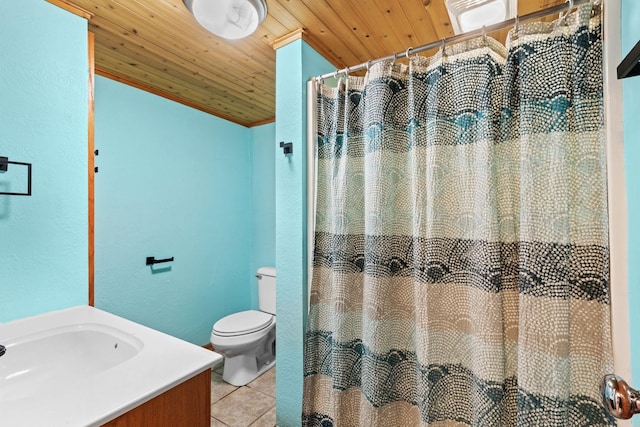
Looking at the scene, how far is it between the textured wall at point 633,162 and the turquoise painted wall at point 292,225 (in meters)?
1.21

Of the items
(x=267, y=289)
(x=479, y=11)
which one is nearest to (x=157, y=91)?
(x=267, y=289)

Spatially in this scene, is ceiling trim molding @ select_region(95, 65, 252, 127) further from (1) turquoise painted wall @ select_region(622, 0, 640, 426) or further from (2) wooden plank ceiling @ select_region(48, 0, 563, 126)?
(1) turquoise painted wall @ select_region(622, 0, 640, 426)

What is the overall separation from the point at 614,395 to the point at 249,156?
9.41 ft

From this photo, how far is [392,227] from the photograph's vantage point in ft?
4.36

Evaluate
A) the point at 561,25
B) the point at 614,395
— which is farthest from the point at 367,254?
the point at 561,25

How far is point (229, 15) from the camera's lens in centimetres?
126

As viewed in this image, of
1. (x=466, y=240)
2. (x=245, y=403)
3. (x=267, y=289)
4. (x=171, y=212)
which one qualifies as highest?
(x=171, y=212)

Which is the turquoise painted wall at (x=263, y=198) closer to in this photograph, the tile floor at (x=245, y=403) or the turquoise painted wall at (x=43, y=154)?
the tile floor at (x=245, y=403)

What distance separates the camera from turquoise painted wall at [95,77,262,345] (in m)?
1.96

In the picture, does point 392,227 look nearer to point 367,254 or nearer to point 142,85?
point 367,254

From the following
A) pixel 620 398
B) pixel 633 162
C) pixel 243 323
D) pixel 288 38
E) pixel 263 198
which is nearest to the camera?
pixel 620 398

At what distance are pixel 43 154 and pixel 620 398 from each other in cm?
200


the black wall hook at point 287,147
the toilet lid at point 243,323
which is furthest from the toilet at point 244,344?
the black wall hook at point 287,147

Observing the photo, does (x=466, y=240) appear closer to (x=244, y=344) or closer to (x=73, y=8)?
(x=244, y=344)
